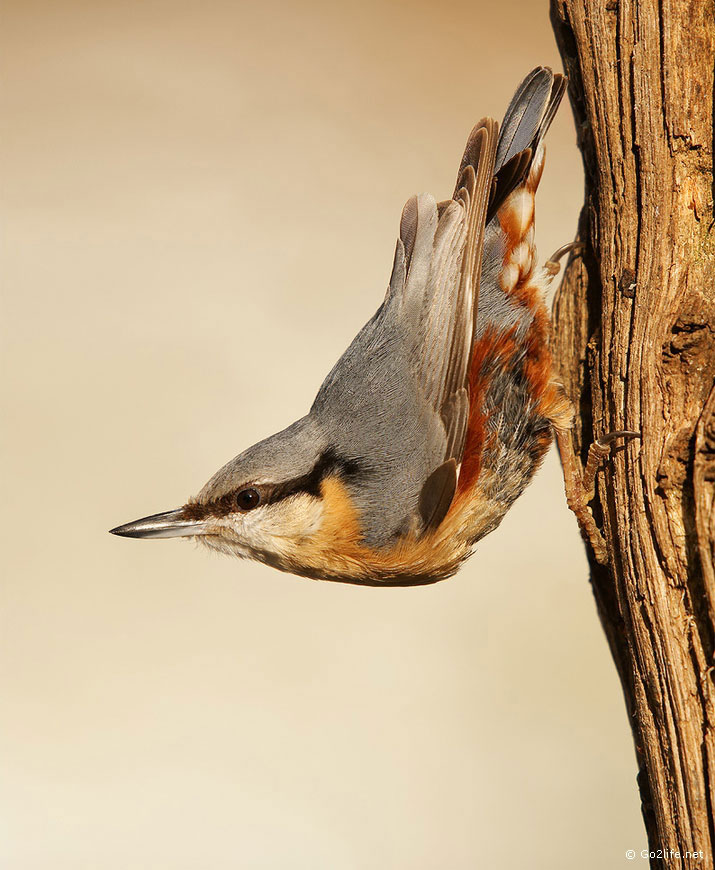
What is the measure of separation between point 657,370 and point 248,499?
0.78 meters

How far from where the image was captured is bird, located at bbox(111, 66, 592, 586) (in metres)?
1.61

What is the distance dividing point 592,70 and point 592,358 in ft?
1.63

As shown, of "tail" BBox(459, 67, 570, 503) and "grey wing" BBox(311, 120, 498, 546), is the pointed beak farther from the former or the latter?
"tail" BBox(459, 67, 570, 503)

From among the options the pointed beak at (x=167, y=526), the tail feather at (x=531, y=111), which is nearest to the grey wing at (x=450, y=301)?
the tail feather at (x=531, y=111)

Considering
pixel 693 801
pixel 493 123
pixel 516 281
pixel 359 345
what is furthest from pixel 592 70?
pixel 693 801

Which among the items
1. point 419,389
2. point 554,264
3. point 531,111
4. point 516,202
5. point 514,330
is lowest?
point 419,389

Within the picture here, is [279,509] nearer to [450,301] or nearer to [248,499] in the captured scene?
[248,499]

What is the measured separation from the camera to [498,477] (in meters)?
1.67

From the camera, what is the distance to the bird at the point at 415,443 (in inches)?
63.2

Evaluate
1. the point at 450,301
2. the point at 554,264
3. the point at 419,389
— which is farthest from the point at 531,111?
the point at 419,389

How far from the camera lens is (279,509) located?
1.62 m

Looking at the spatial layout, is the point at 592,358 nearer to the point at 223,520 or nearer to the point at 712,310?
the point at 712,310

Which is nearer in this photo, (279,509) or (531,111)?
(279,509)

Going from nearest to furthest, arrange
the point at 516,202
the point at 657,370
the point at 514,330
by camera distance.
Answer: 1. the point at 657,370
2. the point at 514,330
3. the point at 516,202
